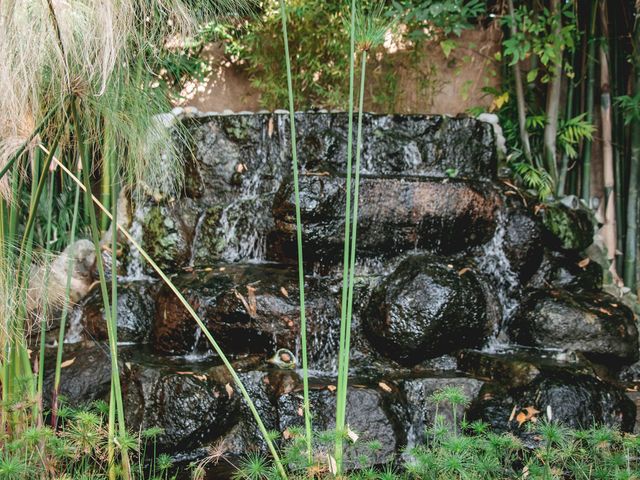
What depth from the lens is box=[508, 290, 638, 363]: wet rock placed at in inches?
144

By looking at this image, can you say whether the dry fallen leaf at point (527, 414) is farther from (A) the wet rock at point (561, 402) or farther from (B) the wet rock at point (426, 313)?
(B) the wet rock at point (426, 313)

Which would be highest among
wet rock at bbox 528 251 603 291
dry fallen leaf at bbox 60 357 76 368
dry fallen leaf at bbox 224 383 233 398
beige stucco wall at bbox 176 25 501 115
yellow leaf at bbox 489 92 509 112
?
beige stucco wall at bbox 176 25 501 115

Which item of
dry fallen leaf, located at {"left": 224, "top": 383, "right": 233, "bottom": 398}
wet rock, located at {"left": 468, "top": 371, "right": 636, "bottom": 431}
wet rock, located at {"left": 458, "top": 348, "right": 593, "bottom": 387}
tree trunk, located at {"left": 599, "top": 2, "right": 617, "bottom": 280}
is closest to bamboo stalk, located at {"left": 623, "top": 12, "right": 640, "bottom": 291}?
tree trunk, located at {"left": 599, "top": 2, "right": 617, "bottom": 280}

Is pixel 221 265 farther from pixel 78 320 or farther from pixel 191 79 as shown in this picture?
pixel 191 79

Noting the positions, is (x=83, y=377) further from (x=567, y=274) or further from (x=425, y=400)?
(x=567, y=274)

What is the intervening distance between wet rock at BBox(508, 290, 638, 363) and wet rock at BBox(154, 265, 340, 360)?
3.90 ft

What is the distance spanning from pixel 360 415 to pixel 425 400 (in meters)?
0.44

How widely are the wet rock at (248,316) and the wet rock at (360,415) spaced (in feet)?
1.86

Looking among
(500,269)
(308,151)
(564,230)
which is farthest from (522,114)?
Answer: (308,151)

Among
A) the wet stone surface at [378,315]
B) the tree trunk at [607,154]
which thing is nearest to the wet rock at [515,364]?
the wet stone surface at [378,315]

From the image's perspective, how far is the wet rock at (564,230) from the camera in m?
4.37

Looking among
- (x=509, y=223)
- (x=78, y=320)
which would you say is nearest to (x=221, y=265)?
(x=78, y=320)

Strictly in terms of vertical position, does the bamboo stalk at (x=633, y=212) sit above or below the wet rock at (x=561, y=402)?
above

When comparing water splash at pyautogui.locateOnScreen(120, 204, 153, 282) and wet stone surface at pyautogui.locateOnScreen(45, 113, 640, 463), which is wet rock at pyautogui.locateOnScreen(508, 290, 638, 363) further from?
water splash at pyautogui.locateOnScreen(120, 204, 153, 282)
